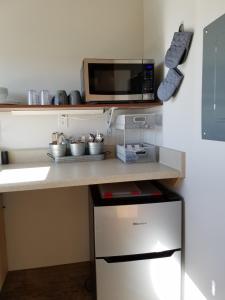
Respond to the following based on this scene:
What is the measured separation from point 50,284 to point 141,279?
82 cm

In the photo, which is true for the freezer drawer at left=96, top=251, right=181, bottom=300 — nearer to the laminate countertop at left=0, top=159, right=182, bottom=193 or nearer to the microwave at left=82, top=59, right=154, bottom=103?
the laminate countertop at left=0, top=159, right=182, bottom=193

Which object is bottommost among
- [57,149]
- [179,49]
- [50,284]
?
[50,284]

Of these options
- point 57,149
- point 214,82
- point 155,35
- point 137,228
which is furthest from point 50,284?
point 155,35

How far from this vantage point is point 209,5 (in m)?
1.10

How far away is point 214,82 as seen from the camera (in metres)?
1.09

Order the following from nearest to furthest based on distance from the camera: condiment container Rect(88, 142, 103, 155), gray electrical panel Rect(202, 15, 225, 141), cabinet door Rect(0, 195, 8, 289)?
gray electrical panel Rect(202, 15, 225, 141), cabinet door Rect(0, 195, 8, 289), condiment container Rect(88, 142, 103, 155)

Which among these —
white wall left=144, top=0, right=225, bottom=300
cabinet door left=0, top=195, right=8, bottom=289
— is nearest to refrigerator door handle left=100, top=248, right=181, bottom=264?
A: white wall left=144, top=0, right=225, bottom=300

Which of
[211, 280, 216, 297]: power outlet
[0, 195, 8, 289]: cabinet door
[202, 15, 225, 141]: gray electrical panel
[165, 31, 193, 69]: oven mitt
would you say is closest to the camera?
[202, 15, 225, 141]: gray electrical panel

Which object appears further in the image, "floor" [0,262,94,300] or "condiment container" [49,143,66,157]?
"condiment container" [49,143,66,157]

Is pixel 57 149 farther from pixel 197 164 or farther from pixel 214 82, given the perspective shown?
pixel 214 82

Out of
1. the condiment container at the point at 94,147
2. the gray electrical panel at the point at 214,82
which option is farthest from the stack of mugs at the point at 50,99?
the gray electrical panel at the point at 214,82

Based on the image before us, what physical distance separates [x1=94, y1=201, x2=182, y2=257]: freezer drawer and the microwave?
2.51 feet

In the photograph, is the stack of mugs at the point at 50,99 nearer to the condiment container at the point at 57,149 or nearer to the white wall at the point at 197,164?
the condiment container at the point at 57,149

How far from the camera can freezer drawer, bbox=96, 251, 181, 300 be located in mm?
1424
